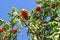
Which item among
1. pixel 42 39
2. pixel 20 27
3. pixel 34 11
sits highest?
pixel 34 11

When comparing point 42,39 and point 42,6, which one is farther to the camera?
point 42,6

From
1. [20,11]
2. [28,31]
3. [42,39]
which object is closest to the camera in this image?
[42,39]

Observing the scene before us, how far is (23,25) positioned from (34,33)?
368mm

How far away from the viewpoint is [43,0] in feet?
16.5

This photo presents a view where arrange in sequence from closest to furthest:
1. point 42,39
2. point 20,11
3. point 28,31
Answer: point 42,39 → point 28,31 → point 20,11

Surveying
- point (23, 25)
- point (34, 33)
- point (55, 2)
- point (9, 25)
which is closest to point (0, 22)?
point (9, 25)

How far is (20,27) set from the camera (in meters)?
4.88

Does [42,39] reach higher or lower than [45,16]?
lower

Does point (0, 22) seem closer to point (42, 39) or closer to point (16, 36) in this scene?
point (16, 36)

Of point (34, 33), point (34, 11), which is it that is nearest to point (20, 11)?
point (34, 11)

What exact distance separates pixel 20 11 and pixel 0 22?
0.52m

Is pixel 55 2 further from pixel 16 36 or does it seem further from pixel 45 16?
pixel 16 36

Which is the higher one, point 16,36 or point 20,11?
point 20,11

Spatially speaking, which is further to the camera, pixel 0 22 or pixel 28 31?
pixel 0 22
